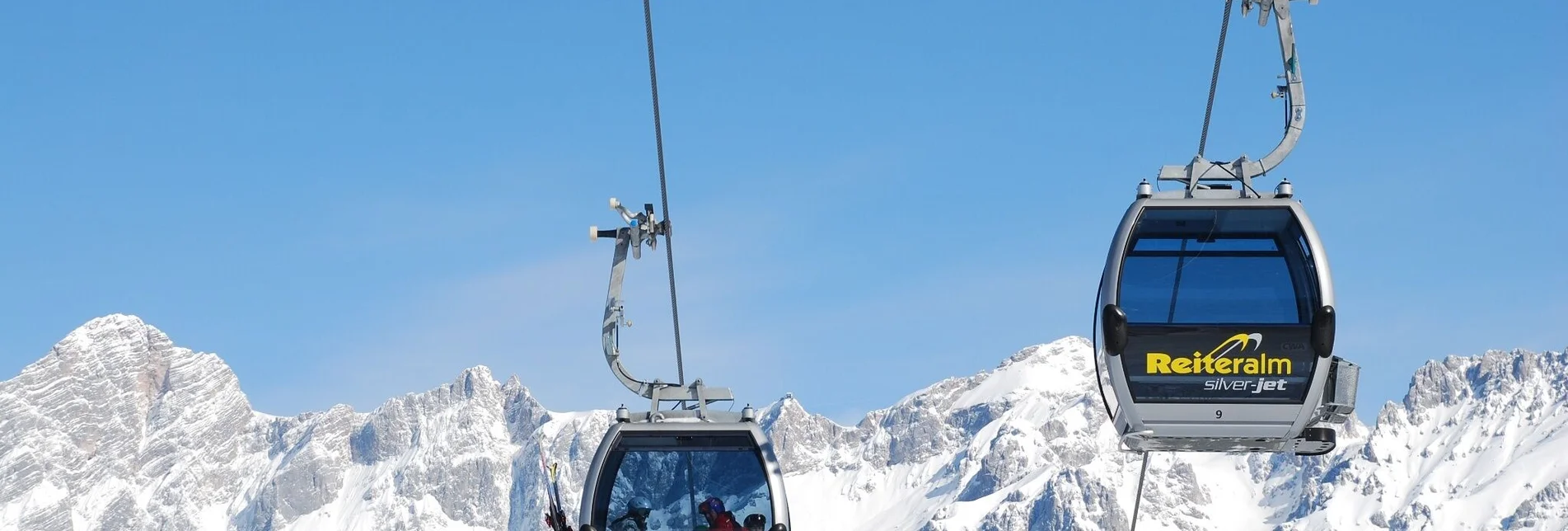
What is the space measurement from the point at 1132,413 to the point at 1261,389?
1.31m

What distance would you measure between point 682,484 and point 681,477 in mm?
84

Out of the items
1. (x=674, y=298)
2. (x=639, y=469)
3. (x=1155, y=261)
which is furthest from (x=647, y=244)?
(x=1155, y=261)

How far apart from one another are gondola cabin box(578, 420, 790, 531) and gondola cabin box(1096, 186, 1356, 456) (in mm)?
4285

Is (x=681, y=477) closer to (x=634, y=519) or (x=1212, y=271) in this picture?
(x=634, y=519)

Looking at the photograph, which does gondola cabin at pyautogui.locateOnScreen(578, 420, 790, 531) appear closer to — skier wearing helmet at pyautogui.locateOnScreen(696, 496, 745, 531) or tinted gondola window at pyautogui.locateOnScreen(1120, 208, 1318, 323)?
skier wearing helmet at pyautogui.locateOnScreen(696, 496, 745, 531)

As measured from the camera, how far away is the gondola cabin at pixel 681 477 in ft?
80.3

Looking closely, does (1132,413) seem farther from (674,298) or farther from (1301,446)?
(674,298)

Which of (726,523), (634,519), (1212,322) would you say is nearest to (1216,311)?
(1212,322)

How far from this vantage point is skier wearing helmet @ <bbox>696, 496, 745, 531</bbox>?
80.2 feet

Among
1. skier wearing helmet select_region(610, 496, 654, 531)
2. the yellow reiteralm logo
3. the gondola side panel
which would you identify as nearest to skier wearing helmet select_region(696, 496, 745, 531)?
skier wearing helmet select_region(610, 496, 654, 531)

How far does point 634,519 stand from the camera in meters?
24.7

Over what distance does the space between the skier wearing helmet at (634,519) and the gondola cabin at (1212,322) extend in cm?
555

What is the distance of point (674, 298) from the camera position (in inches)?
1046

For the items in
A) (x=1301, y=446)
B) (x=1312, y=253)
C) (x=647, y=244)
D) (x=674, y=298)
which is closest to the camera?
(x=1312, y=253)
